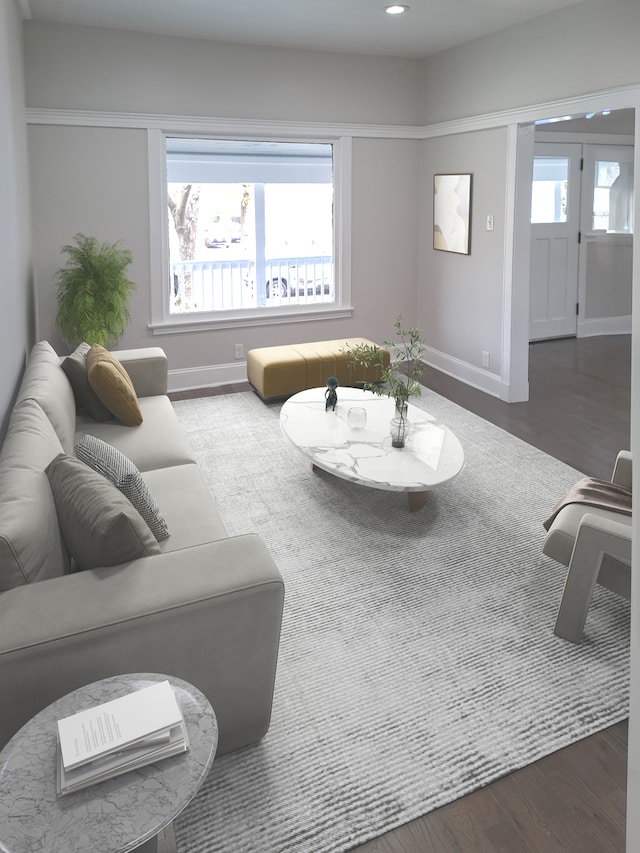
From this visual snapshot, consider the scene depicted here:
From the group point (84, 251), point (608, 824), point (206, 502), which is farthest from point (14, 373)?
point (608, 824)

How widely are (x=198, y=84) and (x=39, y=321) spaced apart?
2.21 m

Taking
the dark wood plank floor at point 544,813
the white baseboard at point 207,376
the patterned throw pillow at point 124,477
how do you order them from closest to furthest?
the dark wood plank floor at point 544,813 < the patterned throw pillow at point 124,477 < the white baseboard at point 207,376

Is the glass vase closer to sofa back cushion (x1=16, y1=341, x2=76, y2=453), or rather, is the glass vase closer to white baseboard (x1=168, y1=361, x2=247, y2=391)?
sofa back cushion (x1=16, y1=341, x2=76, y2=453)

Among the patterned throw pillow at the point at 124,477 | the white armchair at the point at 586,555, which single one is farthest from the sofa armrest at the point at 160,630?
the white armchair at the point at 586,555

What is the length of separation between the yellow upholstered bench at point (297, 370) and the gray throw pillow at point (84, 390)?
178cm

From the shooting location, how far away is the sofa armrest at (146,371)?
164 inches

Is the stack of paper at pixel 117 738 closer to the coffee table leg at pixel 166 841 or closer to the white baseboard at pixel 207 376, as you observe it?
the coffee table leg at pixel 166 841

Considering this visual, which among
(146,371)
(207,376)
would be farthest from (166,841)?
(207,376)

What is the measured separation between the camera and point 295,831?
→ 5.63 feet

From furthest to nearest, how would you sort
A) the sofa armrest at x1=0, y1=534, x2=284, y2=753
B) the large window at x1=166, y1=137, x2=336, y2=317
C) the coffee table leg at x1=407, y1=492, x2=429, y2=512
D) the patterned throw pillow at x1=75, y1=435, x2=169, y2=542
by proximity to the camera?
1. the large window at x1=166, y1=137, x2=336, y2=317
2. the coffee table leg at x1=407, y1=492, x2=429, y2=512
3. the patterned throw pillow at x1=75, y1=435, x2=169, y2=542
4. the sofa armrest at x1=0, y1=534, x2=284, y2=753

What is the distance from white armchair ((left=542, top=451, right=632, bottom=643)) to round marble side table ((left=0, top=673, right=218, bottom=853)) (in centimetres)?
142

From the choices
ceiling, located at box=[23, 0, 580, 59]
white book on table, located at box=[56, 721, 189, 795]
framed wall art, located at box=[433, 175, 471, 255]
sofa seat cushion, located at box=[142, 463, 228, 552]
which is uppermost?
ceiling, located at box=[23, 0, 580, 59]

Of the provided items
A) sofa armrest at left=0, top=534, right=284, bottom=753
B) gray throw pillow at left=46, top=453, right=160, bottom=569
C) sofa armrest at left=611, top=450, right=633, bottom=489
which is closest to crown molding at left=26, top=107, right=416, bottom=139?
gray throw pillow at left=46, top=453, right=160, bottom=569

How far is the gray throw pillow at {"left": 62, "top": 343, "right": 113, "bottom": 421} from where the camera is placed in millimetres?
3578
